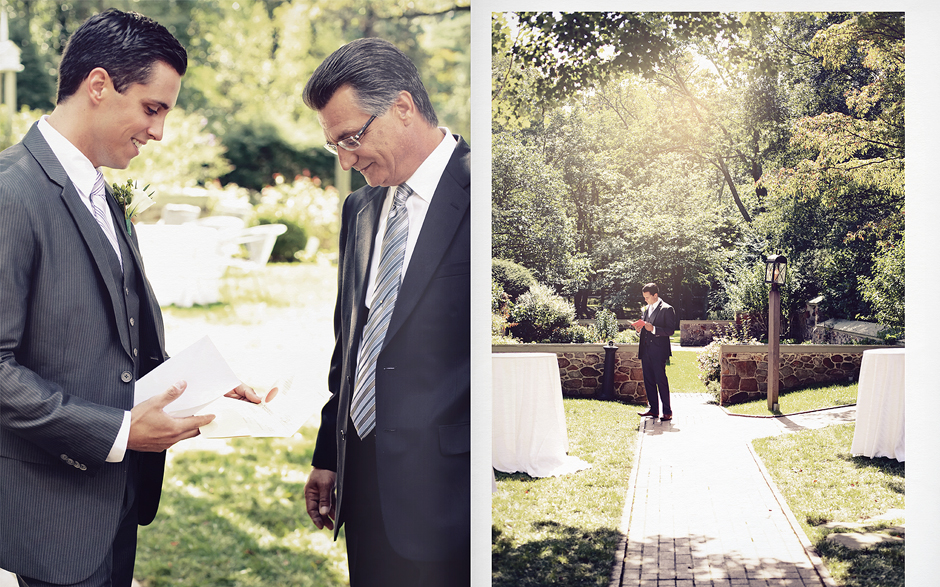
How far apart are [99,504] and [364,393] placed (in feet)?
2.49

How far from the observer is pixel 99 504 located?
1820 millimetres

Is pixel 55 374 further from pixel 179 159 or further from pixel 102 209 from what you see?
pixel 179 159

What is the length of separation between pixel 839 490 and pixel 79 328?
2440 millimetres

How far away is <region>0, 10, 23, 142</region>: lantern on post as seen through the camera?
9.85ft

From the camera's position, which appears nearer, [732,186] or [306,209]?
[732,186]

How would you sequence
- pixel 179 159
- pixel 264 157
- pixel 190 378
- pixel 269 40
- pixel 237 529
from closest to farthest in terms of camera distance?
pixel 190 378
pixel 237 529
pixel 179 159
pixel 269 40
pixel 264 157

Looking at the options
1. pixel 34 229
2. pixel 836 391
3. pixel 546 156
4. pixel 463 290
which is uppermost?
pixel 546 156

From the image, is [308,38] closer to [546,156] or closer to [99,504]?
[546,156]

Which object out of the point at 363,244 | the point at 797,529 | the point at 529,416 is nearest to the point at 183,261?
the point at 363,244

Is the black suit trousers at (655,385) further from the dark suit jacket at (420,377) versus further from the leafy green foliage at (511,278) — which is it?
the dark suit jacket at (420,377)

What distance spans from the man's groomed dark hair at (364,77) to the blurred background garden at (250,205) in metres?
0.67

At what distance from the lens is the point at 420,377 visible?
2.10 m
